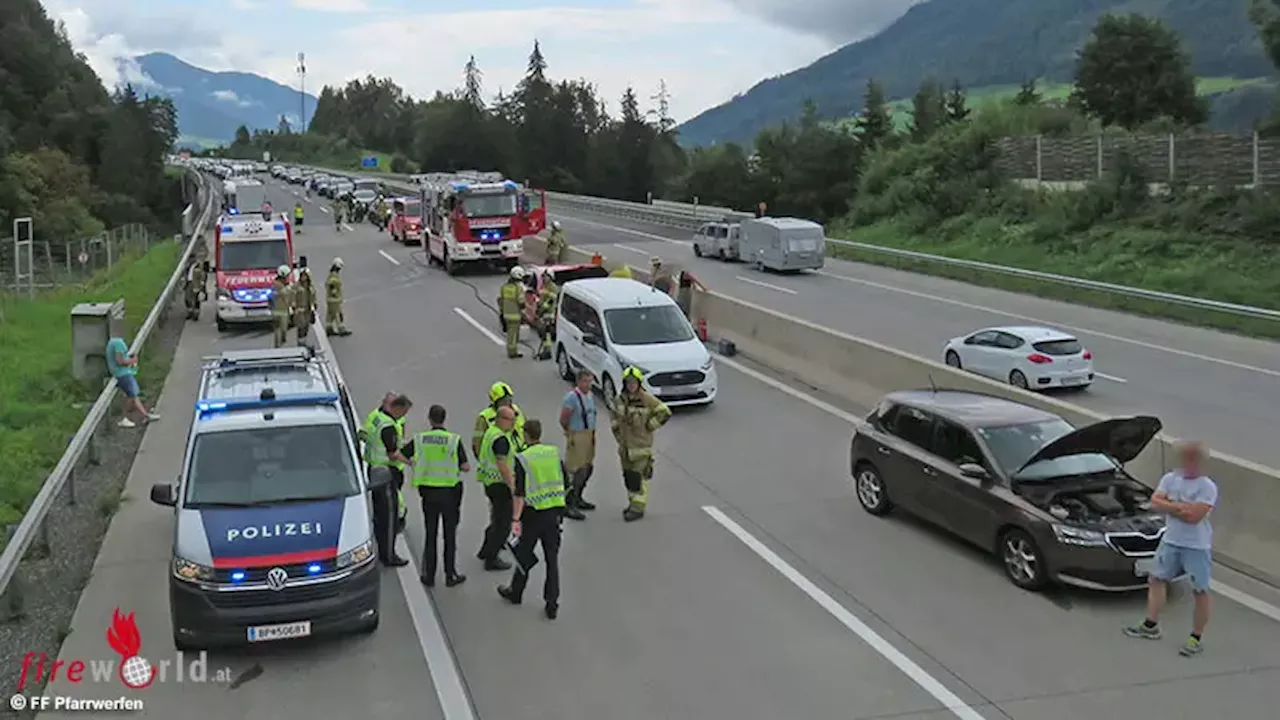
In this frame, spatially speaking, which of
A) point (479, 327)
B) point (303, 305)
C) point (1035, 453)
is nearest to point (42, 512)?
point (1035, 453)

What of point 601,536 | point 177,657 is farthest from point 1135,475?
point 177,657

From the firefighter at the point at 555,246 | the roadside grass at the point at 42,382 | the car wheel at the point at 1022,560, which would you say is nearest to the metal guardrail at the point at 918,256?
the firefighter at the point at 555,246

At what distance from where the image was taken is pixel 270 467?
1020 centimetres

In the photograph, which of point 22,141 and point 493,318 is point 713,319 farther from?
point 22,141

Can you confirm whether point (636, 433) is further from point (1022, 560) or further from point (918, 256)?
point (918, 256)

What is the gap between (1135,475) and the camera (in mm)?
12961

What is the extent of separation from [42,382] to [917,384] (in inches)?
556

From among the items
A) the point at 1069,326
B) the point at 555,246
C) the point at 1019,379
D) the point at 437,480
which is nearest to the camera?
the point at 437,480

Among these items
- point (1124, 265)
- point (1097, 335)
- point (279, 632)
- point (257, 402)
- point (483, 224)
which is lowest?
point (279, 632)

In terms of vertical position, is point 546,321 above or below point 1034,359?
above

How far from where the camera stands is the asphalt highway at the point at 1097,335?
19.7m

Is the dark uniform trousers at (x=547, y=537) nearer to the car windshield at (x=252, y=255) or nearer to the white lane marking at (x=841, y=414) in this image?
the white lane marking at (x=841, y=414)

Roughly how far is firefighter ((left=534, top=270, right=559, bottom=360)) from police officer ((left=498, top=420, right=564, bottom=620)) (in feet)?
44.5

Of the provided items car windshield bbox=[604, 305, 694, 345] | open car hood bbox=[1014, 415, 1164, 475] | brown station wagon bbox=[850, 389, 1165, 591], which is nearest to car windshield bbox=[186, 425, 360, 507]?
brown station wagon bbox=[850, 389, 1165, 591]
